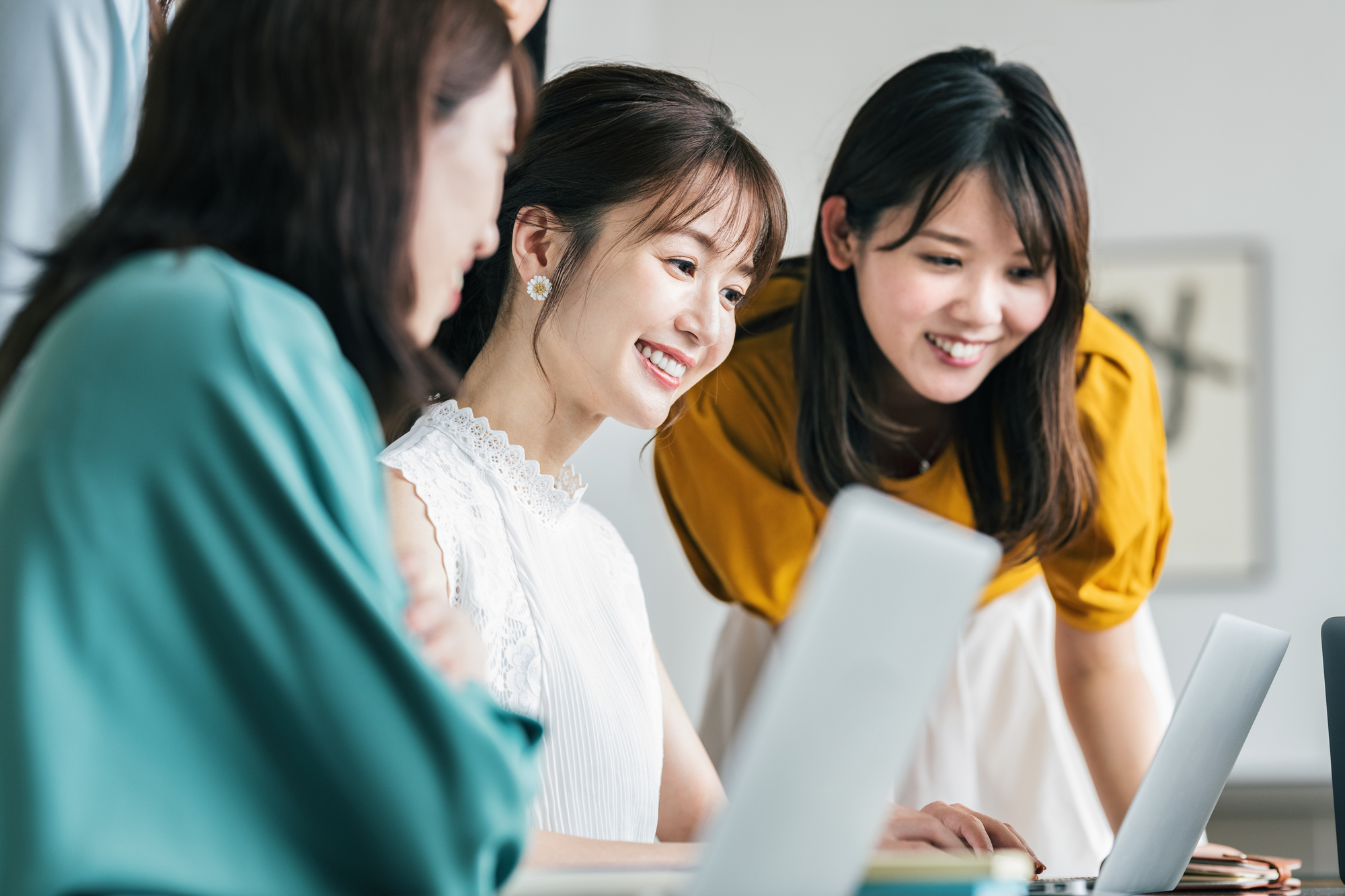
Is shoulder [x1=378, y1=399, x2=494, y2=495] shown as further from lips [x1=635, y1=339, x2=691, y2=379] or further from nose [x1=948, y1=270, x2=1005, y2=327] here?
nose [x1=948, y1=270, x2=1005, y2=327]

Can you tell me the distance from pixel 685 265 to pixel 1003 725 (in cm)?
124

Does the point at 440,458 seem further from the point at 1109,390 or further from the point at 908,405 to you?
the point at 1109,390

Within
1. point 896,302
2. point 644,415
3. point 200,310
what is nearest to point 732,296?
point 644,415

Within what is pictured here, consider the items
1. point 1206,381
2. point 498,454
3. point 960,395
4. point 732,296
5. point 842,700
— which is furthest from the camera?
point 1206,381

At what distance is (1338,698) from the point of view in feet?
4.00

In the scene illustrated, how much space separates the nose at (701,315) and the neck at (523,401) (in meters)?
0.14

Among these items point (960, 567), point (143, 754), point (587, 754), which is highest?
point (960, 567)

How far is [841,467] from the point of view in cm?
177

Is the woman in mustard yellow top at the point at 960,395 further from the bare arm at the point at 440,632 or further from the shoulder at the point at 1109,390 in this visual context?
the bare arm at the point at 440,632

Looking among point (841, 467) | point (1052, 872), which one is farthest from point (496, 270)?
point (1052, 872)

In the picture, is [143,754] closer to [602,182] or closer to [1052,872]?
[602,182]

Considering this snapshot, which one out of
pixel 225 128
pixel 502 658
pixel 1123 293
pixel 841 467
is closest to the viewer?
pixel 225 128

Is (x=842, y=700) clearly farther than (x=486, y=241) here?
No

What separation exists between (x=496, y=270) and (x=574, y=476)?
24 centimetres
